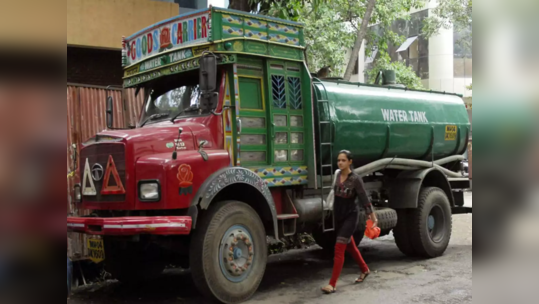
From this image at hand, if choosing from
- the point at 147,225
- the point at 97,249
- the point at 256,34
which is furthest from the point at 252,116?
the point at 97,249

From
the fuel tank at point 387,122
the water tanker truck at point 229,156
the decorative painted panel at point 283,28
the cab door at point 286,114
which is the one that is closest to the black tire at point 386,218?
the water tanker truck at point 229,156

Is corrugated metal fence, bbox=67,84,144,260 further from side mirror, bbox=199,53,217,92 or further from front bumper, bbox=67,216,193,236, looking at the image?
front bumper, bbox=67,216,193,236

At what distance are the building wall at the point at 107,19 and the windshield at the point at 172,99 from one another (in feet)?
13.9

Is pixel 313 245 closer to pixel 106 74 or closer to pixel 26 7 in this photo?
pixel 106 74

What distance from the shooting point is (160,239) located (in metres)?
5.78

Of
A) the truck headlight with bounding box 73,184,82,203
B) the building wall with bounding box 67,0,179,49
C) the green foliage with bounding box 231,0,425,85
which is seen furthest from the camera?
the green foliage with bounding box 231,0,425,85

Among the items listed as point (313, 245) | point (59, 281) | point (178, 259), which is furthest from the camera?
point (313, 245)

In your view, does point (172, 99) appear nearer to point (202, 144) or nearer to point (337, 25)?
point (202, 144)

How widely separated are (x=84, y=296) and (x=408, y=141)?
5.62 meters

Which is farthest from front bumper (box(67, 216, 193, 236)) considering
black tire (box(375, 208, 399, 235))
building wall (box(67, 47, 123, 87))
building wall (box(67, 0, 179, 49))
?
building wall (box(67, 47, 123, 87))

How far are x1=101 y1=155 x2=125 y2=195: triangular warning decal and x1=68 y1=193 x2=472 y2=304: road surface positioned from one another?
61.2 inches

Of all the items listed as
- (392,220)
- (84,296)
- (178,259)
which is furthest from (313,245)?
(84,296)

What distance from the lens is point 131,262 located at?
22.4ft

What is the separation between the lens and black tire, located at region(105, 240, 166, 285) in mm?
6531
